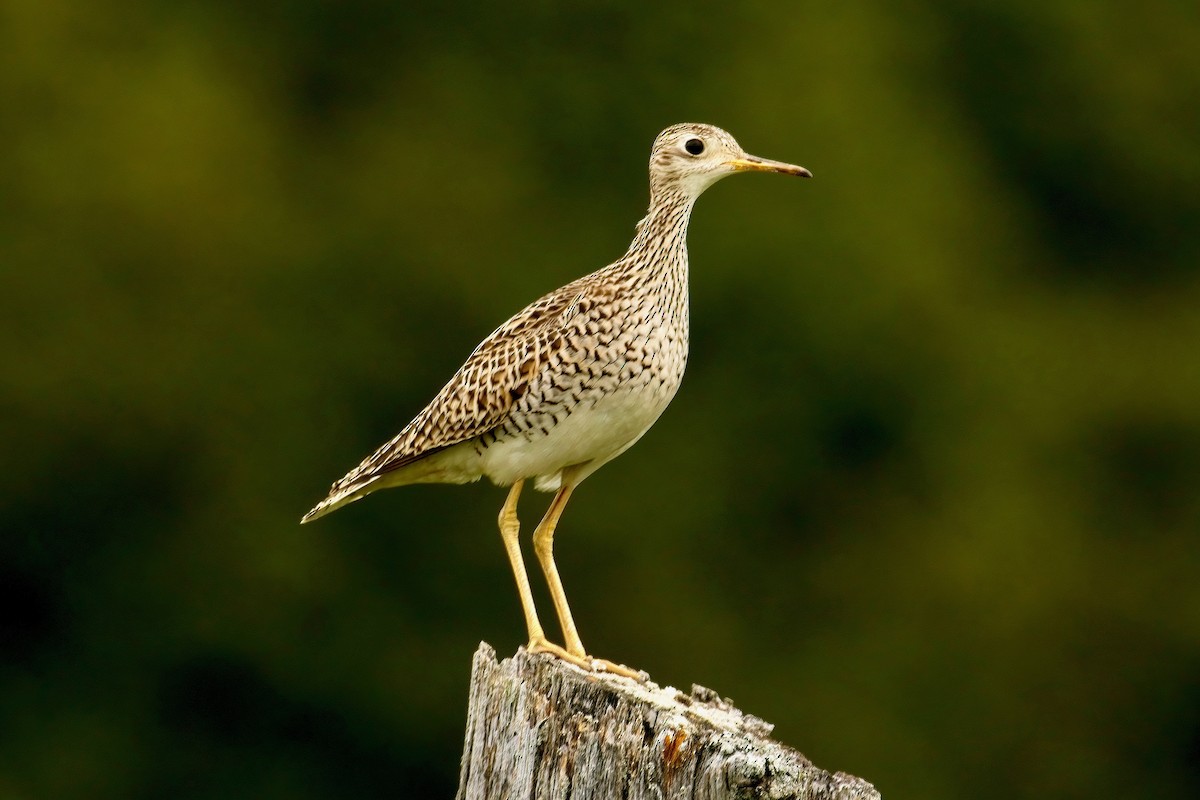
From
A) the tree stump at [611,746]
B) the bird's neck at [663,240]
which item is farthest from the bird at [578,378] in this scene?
the tree stump at [611,746]

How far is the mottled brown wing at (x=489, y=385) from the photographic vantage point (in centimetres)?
867

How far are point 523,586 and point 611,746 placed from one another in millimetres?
2798

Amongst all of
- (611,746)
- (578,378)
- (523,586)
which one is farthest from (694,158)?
(611,746)

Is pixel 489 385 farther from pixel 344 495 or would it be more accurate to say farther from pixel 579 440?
pixel 344 495

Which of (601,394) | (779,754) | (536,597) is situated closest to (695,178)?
(601,394)

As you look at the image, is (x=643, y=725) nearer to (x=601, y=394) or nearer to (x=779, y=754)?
(x=779, y=754)

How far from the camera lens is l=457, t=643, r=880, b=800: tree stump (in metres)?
5.88

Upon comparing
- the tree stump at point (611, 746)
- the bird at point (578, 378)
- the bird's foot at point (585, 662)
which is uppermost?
the bird at point (578, 378)

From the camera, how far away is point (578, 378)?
27.7ft

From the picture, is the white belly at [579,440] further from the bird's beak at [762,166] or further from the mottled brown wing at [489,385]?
the bird's beak at [762,166]

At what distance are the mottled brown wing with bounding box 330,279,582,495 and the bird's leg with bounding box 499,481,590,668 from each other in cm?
50

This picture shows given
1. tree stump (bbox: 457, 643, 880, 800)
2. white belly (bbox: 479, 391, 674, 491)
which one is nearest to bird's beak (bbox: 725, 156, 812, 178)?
white belly (bbox: 479, 391, 674, 491)

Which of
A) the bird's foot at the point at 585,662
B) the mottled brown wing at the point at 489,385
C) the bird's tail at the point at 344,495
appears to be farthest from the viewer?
the bird's tail at the point at 344,495

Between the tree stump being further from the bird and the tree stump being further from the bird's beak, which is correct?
the bird's beak
